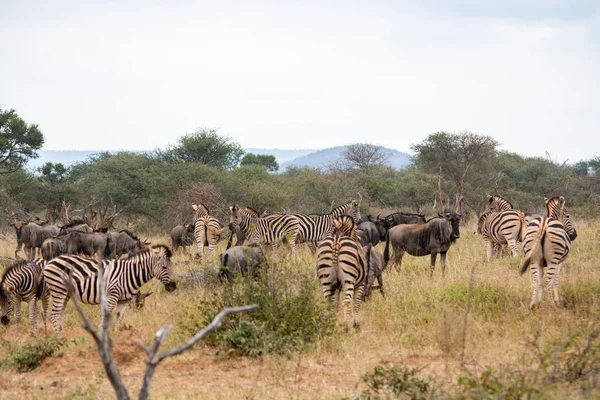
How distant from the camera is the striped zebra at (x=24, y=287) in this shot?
8844 mm

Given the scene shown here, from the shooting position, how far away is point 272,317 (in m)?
7.65

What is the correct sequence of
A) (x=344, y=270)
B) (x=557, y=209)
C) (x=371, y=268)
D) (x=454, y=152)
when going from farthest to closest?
(x=454, y=152)
(x=557, y=209)
(x=371, y=268)
(x=344, y=270)

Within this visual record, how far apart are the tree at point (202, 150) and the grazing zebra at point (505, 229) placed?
59.2 feet

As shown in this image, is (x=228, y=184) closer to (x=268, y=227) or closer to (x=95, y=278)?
(x=268, y=227)

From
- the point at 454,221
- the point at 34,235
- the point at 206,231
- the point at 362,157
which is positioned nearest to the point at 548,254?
the point at 454,221

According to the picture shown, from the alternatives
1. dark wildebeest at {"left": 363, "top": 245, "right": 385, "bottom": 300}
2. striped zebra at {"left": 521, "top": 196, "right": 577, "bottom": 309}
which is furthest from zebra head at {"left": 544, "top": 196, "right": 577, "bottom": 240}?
dark wildebeest at {"left": 363, "top": 245, "right": 385, "bottom": 300}

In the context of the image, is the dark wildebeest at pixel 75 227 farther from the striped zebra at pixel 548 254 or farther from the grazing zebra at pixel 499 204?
the grazing zebra at pixel 499 204

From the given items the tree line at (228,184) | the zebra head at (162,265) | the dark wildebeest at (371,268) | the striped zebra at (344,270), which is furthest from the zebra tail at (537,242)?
the tree line at (228,184)

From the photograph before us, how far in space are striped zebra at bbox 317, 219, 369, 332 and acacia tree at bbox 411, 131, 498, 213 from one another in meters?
22.7

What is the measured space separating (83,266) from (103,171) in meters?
21.6

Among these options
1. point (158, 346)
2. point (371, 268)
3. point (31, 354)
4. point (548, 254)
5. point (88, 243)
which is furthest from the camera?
point (88, 243)

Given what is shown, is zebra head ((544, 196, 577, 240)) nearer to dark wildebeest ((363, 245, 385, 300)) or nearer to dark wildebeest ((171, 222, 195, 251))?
dark wildebeest ((363, 245, 385, 300))

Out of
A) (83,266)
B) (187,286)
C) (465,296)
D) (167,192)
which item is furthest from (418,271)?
(167,192)

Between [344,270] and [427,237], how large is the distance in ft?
13.1
